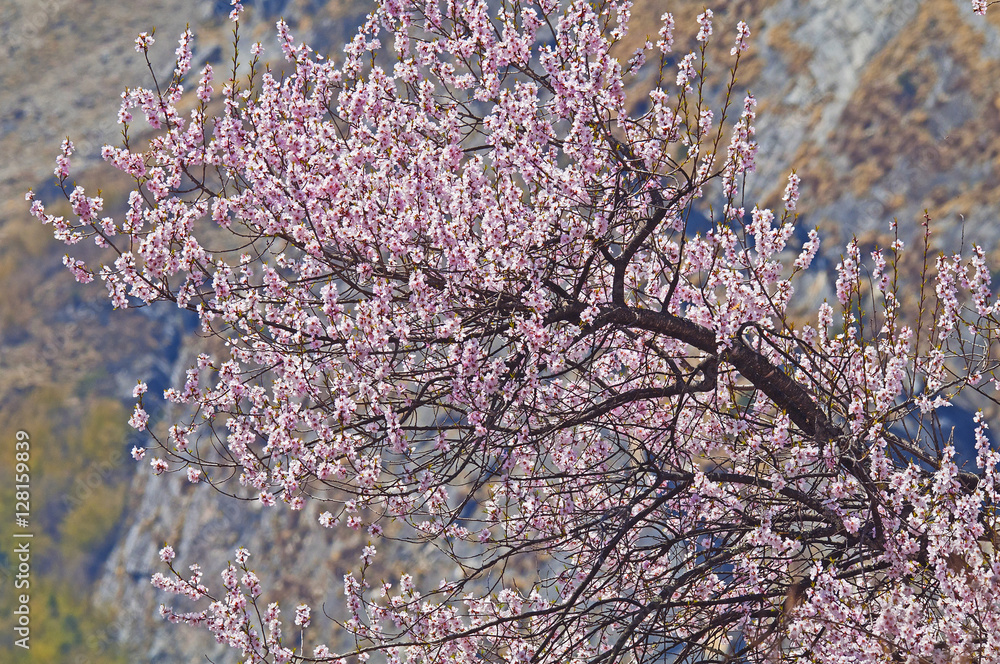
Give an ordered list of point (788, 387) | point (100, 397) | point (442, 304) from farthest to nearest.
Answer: point (100, 397) → point (788, 387) → point (442, 304)

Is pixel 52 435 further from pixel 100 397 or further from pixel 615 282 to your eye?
pixel 615 282

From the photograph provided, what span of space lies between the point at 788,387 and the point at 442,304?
2.95 meters

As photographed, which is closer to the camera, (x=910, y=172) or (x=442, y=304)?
(x=442, y=304)

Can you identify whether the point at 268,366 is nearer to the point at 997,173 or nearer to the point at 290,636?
the point at 997,173

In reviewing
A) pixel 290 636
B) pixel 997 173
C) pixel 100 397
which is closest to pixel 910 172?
pixel 997 173

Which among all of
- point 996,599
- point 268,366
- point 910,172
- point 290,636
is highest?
point 910,172

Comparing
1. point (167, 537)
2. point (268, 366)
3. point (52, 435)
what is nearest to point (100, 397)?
point (52, 435)

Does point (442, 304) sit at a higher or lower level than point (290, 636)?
lower

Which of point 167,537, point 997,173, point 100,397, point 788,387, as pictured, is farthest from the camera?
point 100,397

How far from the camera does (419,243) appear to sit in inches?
279

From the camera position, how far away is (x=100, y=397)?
2749 inches

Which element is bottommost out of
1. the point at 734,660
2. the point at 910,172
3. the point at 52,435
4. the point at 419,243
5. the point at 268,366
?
the point at 734,660

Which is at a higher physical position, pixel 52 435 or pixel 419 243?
pixel 52 435

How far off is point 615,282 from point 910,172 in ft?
80.7
